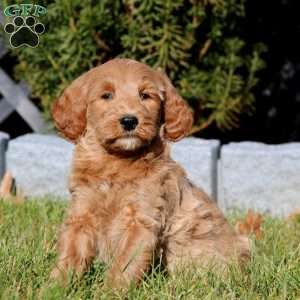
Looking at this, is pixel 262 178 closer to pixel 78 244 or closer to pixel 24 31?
pixel 24 31

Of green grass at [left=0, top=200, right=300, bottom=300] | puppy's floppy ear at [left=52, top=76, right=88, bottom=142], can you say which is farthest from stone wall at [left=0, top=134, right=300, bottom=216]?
puppy's floppy ear at [left=52, top=76, right=88, bottom=142]

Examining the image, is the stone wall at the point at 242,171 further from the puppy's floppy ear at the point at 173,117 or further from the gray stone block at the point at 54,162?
the puppy's floppy ear at the point at 173,117

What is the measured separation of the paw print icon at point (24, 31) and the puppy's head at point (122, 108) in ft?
6.31

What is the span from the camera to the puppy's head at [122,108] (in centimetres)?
406

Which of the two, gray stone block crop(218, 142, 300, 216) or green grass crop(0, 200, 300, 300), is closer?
green grass crop(0, 200, 300, 300)

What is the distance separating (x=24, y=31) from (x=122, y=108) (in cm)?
240

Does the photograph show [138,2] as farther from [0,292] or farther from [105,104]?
[0,292]

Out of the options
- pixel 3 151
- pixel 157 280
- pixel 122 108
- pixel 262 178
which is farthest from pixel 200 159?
pixel 157 280

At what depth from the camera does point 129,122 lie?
13.2ft

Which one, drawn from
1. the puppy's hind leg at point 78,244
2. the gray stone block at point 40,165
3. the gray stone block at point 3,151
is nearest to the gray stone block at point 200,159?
the gray stone block at point 40,165

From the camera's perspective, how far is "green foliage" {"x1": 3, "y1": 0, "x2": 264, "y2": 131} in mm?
6402

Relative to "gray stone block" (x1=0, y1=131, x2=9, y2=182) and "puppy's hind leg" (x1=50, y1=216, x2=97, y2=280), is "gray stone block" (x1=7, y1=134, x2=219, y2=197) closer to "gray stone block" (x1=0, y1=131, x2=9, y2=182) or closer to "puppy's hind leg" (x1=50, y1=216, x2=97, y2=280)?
"gray stone block" (x1=0, y1=131, x2=9, y2=182)

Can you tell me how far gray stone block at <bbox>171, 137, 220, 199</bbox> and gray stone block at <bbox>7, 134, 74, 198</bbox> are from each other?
0.84m

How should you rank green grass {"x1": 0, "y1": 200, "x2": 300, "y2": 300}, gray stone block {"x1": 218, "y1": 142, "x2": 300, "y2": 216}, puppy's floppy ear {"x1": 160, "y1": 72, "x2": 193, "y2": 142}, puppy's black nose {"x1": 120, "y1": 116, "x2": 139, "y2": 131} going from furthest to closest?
gray stone block {"x1": 218, "y1": 142, "x2": 300, "y2": 216}
puppy's floppy ear {"x1": 160, "y1": 72, "x2": 193, "y2": 142}
puppy's black nose {"x1": 120, "y1": 116, "x2": 139, "y2": 131}
green grass {"x1": 0, "y1": 200, "x2": 300, "y2": 300}
